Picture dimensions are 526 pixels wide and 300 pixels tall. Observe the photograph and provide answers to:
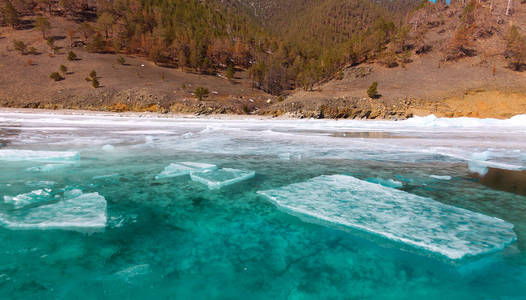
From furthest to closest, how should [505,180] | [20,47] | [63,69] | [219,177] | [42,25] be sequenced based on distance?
[42,25] → [20,47] → [63,69] → [505,180] → [219,177]

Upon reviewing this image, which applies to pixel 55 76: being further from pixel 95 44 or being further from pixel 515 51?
pixel 515 51

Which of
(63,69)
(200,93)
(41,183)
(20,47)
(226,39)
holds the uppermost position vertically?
(226,39)

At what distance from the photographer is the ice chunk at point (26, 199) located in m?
3.18

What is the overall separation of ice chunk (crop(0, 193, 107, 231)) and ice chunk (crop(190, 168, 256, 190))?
149 centimetres

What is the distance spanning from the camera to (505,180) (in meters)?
4.73

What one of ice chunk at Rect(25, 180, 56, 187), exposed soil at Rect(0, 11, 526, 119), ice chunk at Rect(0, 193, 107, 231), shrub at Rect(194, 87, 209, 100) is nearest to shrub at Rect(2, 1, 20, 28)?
exposed soil at Rect(0, 11, 526, 119)

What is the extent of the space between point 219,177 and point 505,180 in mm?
5086

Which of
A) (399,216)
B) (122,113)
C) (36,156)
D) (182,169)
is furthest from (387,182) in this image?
(122,113)

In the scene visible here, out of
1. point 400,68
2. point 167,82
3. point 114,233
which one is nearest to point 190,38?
point 167,82

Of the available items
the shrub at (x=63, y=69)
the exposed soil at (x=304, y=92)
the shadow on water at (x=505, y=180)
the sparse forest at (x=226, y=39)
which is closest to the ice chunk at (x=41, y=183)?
the shadow on water at (x=505, y=180)

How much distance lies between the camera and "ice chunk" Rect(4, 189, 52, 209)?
3180mm

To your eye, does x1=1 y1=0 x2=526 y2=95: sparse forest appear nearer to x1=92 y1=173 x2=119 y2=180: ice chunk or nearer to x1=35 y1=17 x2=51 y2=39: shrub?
x1=35 y1=17 x2=51 y2=39: shrub

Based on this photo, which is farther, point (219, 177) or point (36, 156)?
point (36, 156)

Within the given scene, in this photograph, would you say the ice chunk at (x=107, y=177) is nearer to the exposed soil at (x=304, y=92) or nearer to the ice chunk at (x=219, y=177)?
the ice chunk at (x=219, y=177)
